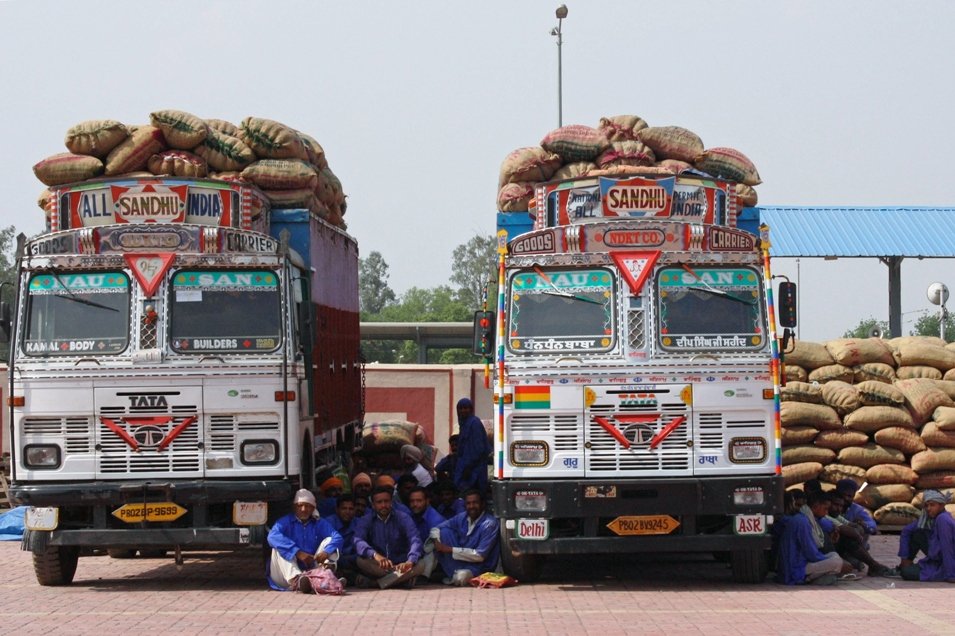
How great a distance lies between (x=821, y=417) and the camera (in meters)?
17.4

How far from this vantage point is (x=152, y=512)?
12758 millimetres

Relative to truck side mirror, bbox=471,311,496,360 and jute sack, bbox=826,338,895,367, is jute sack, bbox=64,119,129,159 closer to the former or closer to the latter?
truck side mirror, bbox=471,311,496,360

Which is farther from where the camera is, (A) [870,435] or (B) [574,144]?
(A) [870,435]

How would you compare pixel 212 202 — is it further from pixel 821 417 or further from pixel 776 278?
pixel 821 417

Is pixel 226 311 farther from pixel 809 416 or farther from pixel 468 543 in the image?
pixel 809 416

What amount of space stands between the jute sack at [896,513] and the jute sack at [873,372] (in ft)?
5.40

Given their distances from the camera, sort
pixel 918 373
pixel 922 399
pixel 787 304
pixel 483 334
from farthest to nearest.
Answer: pixel 918 373 < pixel 922 399 < pixel 483 334 < pixel 787 304

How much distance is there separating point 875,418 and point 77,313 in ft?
31.6

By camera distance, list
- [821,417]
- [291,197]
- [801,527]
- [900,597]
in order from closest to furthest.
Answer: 1. [900,597]
2. [801,527]
3. [291,197]
4. [821,417]

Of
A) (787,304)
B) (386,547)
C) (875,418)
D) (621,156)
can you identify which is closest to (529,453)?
(386,547)

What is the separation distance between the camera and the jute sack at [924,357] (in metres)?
18.6

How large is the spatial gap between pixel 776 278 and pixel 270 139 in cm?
565

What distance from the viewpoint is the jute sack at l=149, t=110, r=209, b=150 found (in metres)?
15.1

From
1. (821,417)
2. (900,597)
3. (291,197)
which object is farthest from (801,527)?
(291,197)
